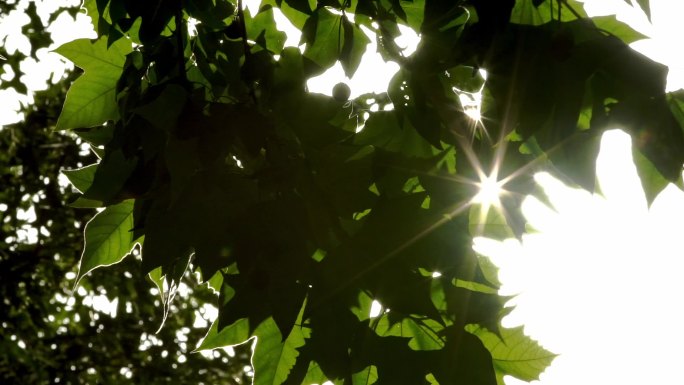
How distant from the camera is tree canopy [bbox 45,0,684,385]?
100cm

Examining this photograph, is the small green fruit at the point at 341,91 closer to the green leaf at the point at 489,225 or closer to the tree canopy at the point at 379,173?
the tree canopy at the point at 379,173

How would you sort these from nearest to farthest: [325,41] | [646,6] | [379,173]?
[646,6]
[379,173]
[325,41]

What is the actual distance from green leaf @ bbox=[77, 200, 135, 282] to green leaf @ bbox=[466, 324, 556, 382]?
2.42 ft

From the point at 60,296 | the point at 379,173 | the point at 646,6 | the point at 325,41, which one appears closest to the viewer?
the point at 646,6

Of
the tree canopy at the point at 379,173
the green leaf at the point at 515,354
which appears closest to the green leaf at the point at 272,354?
the tree canopy at the point at 379,173

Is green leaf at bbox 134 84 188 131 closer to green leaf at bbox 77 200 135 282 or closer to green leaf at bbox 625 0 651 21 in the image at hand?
green leaf at bbox 77 200 135 282

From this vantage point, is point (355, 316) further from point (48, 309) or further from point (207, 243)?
point (48, 309)

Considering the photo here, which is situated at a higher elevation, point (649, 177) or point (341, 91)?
point (341, 91)

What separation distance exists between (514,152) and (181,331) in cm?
562

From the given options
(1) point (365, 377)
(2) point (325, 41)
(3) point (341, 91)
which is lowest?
(1) point (365, 377)

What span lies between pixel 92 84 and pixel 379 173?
2.10 ft

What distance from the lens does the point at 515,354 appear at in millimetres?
1212

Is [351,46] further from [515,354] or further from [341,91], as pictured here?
[515,354]

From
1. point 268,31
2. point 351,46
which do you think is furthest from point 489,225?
point 268,31
